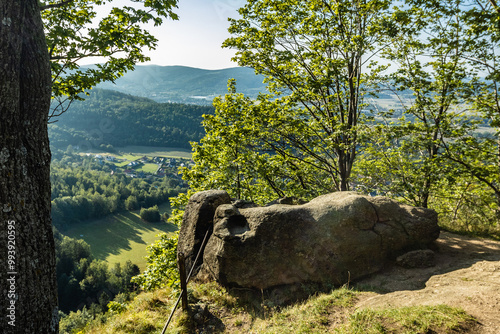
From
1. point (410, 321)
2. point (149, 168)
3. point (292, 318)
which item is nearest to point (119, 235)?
point (149, 168)

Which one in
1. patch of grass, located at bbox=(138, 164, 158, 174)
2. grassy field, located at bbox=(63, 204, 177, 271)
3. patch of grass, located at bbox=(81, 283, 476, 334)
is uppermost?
patch of grass, located at bbox=(81, 283, 476, 334)

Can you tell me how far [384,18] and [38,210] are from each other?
14.5 metres

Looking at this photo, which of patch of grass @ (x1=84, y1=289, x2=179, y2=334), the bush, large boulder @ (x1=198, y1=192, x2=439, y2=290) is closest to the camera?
patch of grass @ (x1=84, y1=289, x2=179, y2=334)

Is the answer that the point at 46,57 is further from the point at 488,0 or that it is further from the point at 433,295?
the point at 488,0

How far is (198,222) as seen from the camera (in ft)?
38.5

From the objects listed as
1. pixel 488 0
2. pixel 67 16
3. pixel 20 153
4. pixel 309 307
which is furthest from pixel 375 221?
pixel 67 16

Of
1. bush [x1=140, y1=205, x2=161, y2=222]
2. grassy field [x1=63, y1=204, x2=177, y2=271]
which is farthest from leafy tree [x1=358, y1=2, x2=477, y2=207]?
bush [x1=140, y1=205, x2=161, y2=222]

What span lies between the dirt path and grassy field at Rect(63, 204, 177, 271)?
281ft

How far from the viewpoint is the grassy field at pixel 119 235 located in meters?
87.6

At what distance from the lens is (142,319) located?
8.25 meters

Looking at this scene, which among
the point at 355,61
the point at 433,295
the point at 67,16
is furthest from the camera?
the point at 355,61

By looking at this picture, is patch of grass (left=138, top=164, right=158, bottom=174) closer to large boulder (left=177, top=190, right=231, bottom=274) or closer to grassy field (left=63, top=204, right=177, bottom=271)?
grassy field (left=63, top=204, right=177, bottom=271)

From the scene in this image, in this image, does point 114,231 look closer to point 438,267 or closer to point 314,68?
point 314,68

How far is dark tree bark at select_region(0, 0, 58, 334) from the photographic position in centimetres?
403
